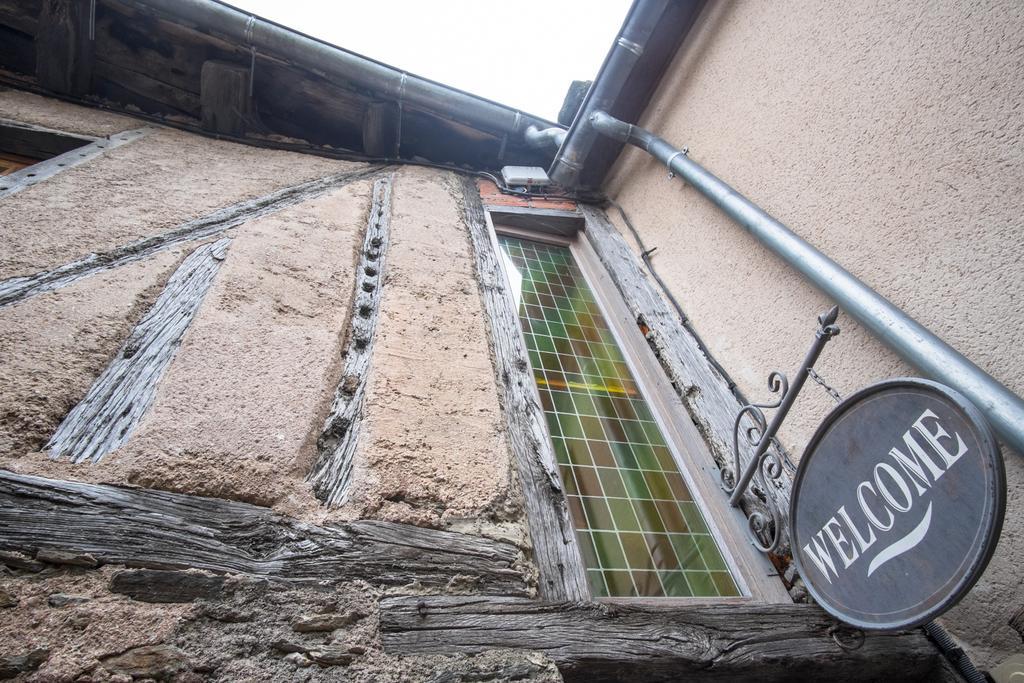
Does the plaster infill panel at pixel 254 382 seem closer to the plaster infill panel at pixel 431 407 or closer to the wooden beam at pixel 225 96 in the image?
the plaster infill panel at pixel 431 407

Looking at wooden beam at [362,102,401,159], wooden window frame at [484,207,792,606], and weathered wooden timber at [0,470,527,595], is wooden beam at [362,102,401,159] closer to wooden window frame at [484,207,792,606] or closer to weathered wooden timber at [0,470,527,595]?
wooden window frame at [484,207,792,606]

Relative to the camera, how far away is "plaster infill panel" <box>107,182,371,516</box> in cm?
152

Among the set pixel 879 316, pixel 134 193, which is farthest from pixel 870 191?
pixel 134 193

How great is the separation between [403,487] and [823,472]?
4.55ft

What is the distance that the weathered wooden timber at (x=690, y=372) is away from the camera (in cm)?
232

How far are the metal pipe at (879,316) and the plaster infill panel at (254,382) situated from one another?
208 centimetres

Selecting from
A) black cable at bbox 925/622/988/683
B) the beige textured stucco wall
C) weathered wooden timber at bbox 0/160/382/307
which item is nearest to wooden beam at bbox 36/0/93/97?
weathered wooden timber at bbox 0/160/382/307

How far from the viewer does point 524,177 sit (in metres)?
4.71

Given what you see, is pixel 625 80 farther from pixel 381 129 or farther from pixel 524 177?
pixel 381 129

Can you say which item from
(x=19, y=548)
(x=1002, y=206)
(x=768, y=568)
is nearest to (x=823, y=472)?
(x=768, y=568)

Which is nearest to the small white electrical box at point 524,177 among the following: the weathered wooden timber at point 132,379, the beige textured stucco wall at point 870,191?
the beige textured stucco wall at point 870,191

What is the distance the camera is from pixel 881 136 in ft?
8.04

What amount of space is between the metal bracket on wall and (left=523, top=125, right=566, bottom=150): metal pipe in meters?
3.17

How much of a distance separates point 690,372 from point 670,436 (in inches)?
16.3
